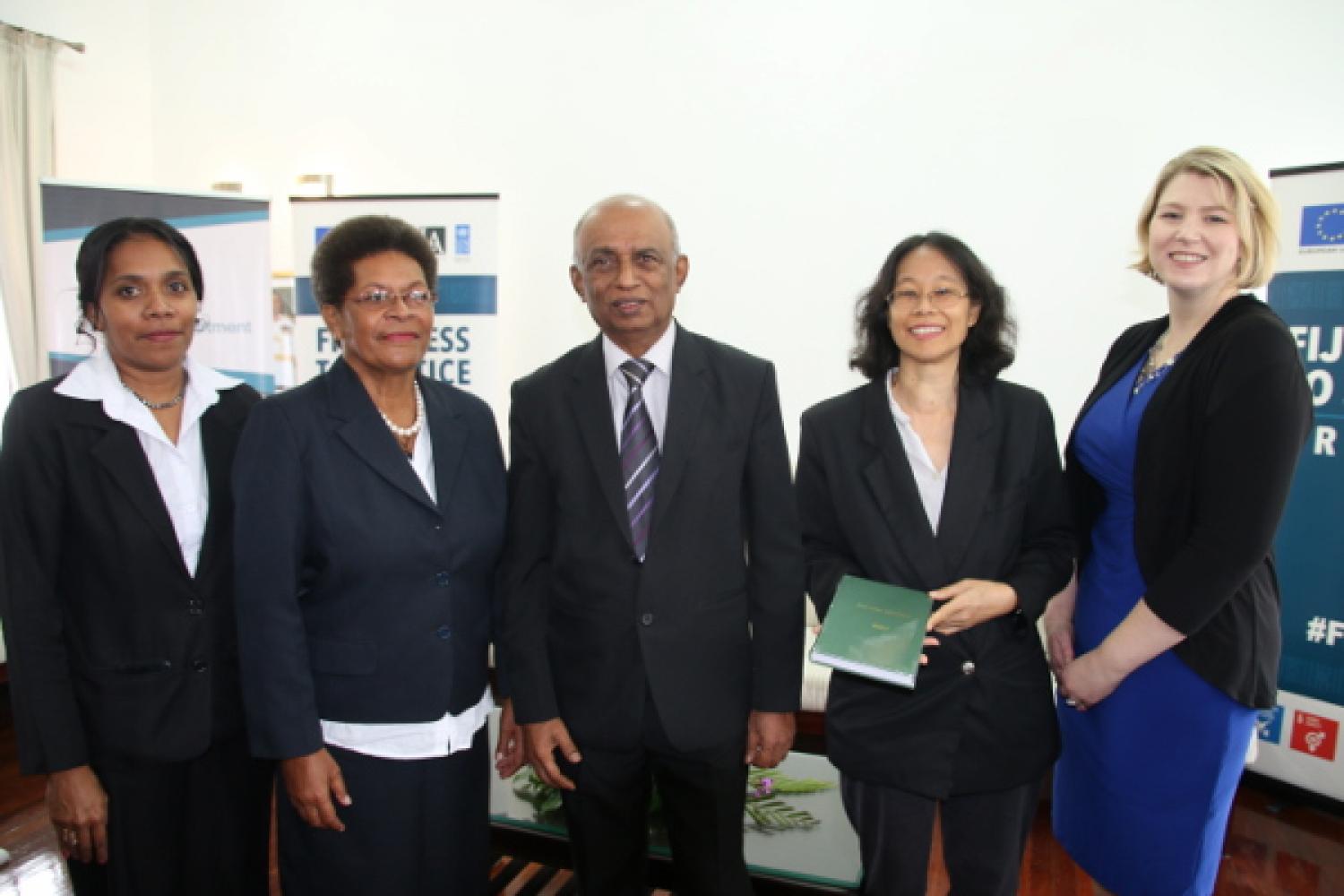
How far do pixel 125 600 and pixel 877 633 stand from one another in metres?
1.41

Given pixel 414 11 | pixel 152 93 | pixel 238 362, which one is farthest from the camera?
pixel 152 93

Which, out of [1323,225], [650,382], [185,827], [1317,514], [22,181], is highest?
[22,181]

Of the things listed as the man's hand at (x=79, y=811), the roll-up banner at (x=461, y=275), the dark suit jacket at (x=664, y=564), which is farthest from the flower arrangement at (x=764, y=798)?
the roll-up banner at (x=461, y=275)

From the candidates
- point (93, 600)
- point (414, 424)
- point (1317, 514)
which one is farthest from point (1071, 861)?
Answer: point (93, 600)

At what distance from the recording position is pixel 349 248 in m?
1.64

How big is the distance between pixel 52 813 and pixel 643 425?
134cm

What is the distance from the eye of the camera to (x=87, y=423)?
1.64m

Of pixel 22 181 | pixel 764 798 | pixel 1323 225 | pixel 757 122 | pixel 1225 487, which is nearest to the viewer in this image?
pixel 1225 487

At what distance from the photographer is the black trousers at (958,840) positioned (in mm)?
1653

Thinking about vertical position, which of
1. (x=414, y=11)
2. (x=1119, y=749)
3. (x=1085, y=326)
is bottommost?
(x=1119, y=749)

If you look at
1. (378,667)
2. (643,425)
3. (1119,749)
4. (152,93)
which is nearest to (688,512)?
(643,425)

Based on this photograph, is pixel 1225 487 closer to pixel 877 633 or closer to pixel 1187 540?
pixel 1187 540

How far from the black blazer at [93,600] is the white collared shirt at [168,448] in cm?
2

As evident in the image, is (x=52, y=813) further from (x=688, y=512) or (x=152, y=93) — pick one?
(x=152, y=93)
